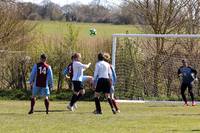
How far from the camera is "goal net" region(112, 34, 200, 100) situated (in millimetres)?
29531

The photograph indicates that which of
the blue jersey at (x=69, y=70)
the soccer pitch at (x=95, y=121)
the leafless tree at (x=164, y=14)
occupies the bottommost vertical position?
the soccer pitch at (x=95, y=121)

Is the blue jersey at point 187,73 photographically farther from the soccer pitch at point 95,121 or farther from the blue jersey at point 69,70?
the blue jersey at point 69,70

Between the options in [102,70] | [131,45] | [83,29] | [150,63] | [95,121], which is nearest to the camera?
[95,121]

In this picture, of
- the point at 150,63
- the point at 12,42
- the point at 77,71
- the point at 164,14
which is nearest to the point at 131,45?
the point at 150,63

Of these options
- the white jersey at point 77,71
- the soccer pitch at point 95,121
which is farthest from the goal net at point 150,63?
the white jersey at point 77,71

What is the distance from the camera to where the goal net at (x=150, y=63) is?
29.5m

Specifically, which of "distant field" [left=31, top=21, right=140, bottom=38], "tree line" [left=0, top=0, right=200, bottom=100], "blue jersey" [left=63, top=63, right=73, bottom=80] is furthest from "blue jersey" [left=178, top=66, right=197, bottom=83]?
"distant field" [left=31, top=21, right=140, bottom=38]

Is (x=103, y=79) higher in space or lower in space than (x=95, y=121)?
higher

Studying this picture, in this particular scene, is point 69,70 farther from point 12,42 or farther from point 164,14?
point 12,42

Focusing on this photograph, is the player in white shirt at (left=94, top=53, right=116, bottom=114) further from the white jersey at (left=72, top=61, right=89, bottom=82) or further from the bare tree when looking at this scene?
the bare tree

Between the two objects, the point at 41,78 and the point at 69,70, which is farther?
the point at 69,70

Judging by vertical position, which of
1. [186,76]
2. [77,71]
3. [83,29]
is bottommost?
[186,76]

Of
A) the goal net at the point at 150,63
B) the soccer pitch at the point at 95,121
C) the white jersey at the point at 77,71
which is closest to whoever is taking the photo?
the soccer pitch at the point at 95,121

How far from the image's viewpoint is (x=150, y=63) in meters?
30.3
